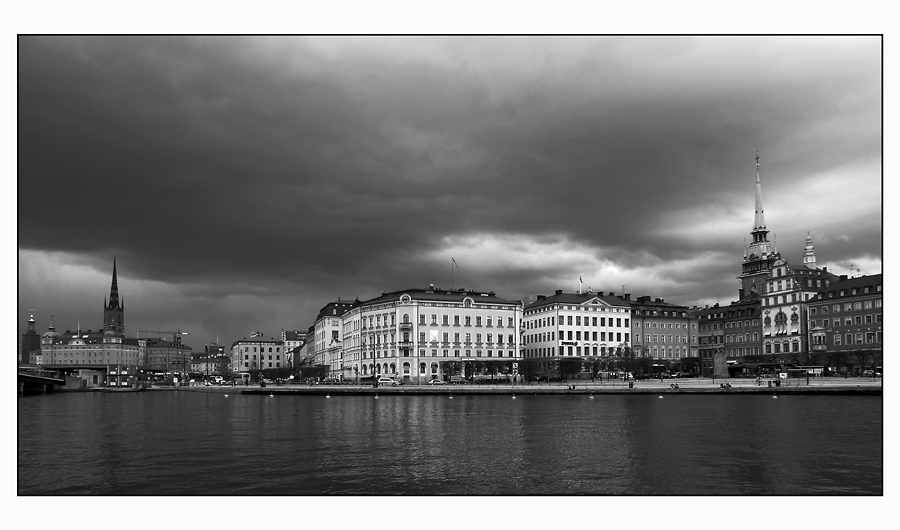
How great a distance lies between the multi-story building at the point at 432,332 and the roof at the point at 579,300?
6.56 m

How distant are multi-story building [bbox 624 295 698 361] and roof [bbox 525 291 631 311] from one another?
4114 mm

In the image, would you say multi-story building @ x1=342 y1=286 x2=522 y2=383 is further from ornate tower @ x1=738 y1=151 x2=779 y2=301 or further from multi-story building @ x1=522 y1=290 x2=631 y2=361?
ornate tower @ x1=738 y1=151 x2=779 y2=301

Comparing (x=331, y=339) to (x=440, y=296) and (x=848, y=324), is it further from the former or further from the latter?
(x=848, y=324)

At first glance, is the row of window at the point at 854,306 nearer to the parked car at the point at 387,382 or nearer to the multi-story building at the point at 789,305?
the multi-story building at the point at 789,305

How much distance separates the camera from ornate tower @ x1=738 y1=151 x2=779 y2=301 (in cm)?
17438

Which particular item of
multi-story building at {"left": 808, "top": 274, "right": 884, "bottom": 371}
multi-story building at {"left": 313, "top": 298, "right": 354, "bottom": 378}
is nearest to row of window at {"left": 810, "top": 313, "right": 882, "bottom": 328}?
multi-story building at {"left": 808, "top": 274, "right": 884, "bottom": 371}

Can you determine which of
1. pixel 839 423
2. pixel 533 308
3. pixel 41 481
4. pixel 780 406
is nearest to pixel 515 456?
pixel 41 481

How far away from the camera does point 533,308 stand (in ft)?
429

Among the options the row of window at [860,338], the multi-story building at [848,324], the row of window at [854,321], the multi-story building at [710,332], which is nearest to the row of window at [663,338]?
the multi-story building at [710,332]

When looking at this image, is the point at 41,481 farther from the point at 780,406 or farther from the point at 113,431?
the point at 780,406

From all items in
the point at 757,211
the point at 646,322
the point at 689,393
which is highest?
the point at 757,211

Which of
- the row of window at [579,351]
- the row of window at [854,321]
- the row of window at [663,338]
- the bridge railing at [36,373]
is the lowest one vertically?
the bridge railing at [36,373]

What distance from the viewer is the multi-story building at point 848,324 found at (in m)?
101

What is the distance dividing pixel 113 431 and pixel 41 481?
20.0 meters
